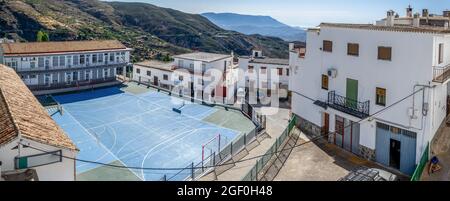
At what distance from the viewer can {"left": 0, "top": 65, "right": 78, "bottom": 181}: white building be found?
14.0 meters

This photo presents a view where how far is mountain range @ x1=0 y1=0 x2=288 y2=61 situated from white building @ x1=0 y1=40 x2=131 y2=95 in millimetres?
36736

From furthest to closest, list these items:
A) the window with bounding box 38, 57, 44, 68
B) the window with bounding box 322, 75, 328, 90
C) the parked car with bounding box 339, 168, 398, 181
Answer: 1. the window with bounding box 38, 57, 44, 68
2. the window with bounding box 322, 75, 328, 90
3. the parked car with bounding box 339, 168, 398, 181

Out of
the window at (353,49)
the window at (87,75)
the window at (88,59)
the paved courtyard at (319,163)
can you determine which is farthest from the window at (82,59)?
the window at (353,49)

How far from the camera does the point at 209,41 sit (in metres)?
150

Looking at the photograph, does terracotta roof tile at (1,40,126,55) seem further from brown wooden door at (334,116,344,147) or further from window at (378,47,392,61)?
window at (378,47,392,61)

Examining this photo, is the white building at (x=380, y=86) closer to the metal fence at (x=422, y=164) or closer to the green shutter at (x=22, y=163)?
the metal fence at (x=422, y=164)

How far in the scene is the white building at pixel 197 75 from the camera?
4728cm

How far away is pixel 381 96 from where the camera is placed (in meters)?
22.1

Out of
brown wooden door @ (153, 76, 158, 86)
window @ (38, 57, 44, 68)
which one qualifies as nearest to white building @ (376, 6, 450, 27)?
brown wooden door @ (153, 76, 158, 86)

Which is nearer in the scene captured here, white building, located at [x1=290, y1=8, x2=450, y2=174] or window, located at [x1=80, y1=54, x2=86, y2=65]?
white building, located at [x1=290, y1=8, x2=450, y2=174]

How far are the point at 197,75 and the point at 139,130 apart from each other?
14593 mm

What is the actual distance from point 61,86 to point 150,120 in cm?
1756
